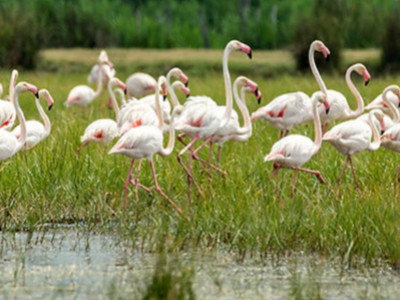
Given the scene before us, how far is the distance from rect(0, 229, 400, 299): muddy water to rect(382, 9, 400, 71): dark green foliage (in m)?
16.8

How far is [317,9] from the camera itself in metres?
23.1

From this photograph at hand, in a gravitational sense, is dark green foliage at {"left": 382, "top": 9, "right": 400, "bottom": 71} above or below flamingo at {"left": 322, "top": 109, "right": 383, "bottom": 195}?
above

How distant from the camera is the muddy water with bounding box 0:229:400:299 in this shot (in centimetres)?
520

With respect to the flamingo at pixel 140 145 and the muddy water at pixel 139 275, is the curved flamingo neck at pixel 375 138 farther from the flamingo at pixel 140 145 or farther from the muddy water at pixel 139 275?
the muddy water at pixel 139 275

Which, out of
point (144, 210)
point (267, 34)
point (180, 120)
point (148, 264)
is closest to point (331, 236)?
point (148, 264)

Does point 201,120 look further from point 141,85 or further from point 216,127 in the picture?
point 141,85

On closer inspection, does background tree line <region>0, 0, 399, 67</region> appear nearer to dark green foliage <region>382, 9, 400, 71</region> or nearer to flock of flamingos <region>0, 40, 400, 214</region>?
dark green foliage <region>382, 9, 400, 71</region>

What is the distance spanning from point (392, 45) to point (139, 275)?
1771cm

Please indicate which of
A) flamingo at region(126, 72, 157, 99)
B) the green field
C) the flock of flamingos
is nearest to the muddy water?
the green field

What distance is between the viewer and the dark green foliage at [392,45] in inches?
873

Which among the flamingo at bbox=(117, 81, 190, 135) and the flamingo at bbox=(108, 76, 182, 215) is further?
the flamingo at bbox=(117, 81, 190, 135)

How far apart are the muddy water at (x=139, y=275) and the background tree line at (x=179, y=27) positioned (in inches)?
635

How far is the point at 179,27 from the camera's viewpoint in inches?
1203

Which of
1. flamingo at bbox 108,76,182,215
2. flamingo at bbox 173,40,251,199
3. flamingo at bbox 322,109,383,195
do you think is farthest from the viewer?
flamingo at bbox 173,40,251,199
